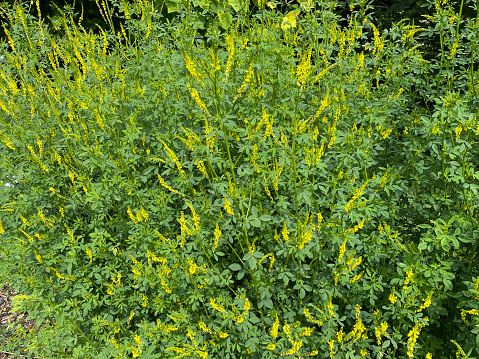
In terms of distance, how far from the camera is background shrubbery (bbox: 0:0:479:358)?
2336 mm

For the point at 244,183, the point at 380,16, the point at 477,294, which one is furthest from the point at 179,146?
the point at 380,16

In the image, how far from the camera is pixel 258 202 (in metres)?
2.51

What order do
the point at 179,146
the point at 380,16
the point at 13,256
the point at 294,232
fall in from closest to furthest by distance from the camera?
1. the point at 294,232
2. the point at 179,146
3. the point at 13,256
4. the point at 380,16

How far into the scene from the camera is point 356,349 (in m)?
2.62

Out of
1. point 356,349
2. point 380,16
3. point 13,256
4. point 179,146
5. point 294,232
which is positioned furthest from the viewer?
point 380,16

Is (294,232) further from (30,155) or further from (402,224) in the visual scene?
(30,155)

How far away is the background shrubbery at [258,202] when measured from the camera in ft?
7.66

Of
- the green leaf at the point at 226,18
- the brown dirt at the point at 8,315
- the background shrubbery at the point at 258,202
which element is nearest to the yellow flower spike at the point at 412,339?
the background shrubbery at the point at 258,202

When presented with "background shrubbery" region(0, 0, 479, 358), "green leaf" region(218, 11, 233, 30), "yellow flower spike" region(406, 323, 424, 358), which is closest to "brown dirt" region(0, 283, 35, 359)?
"background shrubbery" region(0, 0, 479, 358)

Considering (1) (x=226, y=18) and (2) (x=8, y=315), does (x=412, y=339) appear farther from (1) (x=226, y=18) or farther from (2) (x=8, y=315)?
(2) (x=8, y=315)

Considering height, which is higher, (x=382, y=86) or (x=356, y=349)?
(x=382, y=86)

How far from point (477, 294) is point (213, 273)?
1584mm

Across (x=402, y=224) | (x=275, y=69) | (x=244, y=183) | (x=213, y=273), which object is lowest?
(x=402, y=224)

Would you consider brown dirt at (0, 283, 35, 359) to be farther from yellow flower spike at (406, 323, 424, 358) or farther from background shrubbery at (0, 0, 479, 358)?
yellow flower spike at (406, 323, 424, 358)
